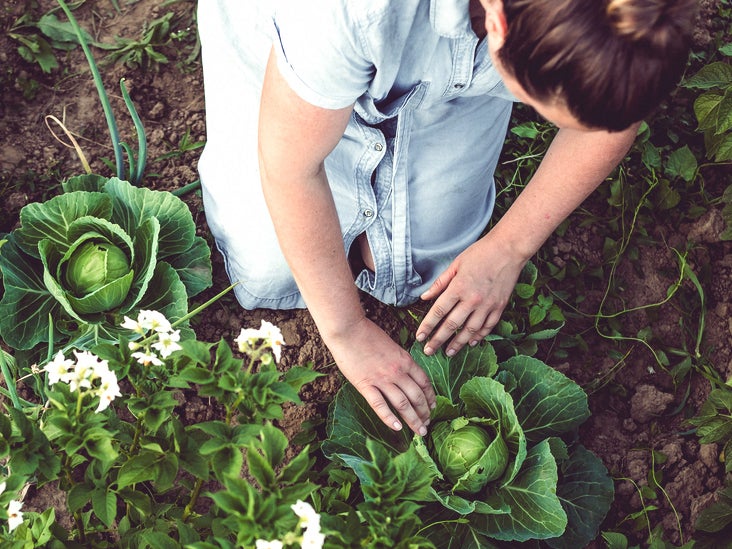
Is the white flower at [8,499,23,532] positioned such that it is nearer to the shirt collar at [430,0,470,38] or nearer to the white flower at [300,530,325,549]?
the white flower at [300,530,325,549]

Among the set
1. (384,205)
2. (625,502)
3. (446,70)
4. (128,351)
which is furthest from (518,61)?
(625,502)

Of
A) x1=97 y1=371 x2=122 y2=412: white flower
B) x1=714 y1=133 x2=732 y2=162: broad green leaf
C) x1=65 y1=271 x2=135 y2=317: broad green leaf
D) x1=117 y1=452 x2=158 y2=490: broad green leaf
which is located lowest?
x1=65 y1=271 x2=135 y2=317: broad green leaf

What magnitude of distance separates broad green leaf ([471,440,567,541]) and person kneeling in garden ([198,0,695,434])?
25cm

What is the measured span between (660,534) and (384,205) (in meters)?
1.04

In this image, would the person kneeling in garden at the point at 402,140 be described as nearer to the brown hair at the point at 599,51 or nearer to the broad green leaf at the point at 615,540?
the brown hair at the point at 599,51

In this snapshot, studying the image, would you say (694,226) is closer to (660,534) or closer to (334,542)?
(660,534)

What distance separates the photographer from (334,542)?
1.07m

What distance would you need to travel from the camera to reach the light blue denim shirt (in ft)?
3.99

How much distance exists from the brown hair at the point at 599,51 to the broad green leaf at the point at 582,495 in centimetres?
104

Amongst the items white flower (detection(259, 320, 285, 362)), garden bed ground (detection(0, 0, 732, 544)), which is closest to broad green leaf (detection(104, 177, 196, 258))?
garden bed ground (detection(0, 0, 732, 544))

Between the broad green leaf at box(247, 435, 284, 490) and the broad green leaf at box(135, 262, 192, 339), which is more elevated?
the broad green leaf at box(247, 435, 284, 490)

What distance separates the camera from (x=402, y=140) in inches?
65.6

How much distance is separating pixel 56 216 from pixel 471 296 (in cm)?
104

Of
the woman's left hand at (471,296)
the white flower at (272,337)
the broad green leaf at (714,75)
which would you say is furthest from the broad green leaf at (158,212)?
the broad green leaf at (714,75)
